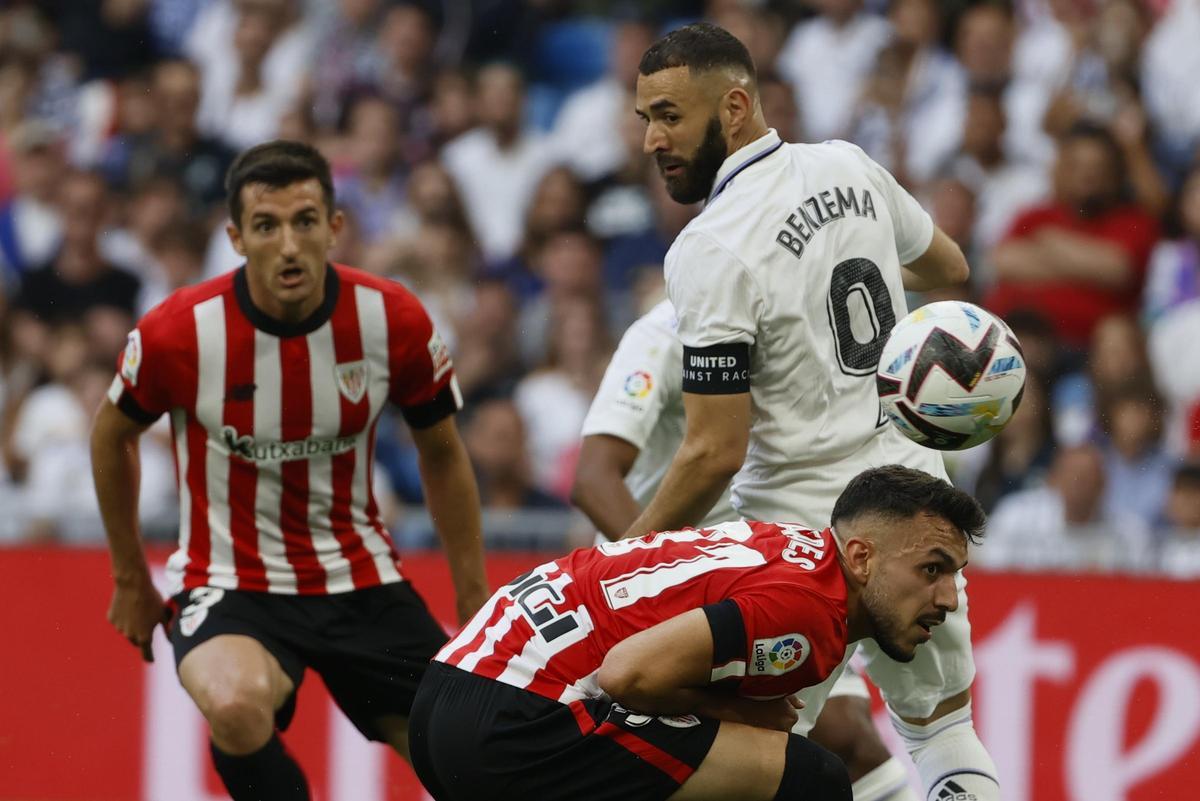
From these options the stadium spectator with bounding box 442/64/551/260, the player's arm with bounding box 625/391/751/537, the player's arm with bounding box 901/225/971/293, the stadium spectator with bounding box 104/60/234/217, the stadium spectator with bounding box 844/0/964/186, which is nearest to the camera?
the player's arm with bounding box 625/391/751/537

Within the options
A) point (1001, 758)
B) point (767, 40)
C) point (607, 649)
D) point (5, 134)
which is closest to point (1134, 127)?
point (767, 40)

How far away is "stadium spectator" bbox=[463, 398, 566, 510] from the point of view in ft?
28.1

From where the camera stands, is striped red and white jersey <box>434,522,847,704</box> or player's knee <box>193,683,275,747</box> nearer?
striped red and white jersey <box>434,522,847,704</box>

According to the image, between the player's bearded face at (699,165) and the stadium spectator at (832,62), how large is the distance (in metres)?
4.90

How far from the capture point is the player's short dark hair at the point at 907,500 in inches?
165

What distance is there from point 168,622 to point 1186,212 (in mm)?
5234

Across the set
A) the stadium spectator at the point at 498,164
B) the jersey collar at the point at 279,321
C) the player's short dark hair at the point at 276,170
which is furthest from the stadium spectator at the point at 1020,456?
the player's short dark hair at the point at 276,170

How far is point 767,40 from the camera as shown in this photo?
32.8 feet

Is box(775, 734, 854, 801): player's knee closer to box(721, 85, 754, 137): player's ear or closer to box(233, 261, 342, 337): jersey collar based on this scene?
box(721, 85, 754, 137): player's ear

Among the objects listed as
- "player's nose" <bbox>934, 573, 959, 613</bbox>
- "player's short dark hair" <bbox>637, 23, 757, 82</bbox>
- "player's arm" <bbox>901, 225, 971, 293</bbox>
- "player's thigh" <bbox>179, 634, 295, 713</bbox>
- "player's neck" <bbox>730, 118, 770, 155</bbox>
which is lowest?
"player's thigh" <bbox>179, 634, 295, 713</bbox>

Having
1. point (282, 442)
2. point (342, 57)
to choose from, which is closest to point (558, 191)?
point (342, 57)

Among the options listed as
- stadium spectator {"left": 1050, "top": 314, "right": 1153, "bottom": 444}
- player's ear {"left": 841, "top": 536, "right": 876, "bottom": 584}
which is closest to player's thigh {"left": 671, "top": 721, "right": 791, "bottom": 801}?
player's ear {"left": 841, "top": 536, "right": 876, "bottom": 584}

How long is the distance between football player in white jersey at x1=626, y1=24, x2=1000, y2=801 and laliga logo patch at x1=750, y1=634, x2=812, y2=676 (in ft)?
2.29

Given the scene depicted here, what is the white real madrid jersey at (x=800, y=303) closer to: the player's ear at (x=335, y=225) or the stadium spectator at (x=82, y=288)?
the player's ear at (x=335, y=225)
